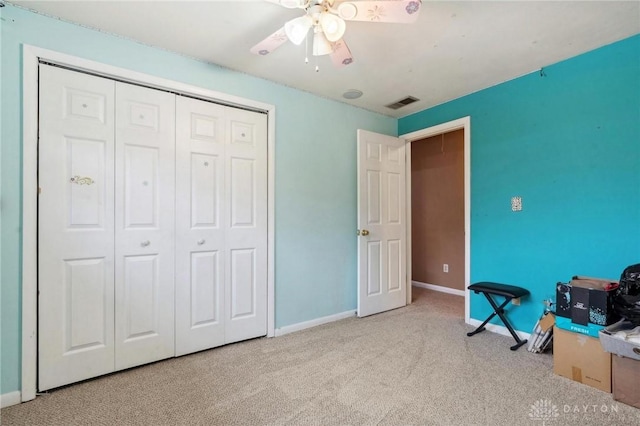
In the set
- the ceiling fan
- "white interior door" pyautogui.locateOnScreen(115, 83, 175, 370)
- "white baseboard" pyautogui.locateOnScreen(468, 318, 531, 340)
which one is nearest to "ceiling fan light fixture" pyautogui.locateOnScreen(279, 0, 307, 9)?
the ceiling fan

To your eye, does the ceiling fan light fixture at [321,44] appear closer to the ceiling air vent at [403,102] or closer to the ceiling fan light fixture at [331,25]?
the ceiling fan light fixture at [331,25]

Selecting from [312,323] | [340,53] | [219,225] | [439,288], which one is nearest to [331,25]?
[340,53]

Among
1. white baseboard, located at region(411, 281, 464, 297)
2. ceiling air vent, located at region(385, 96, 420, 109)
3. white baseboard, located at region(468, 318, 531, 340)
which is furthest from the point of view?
white baseboard, located at region(411, 281, 464, 297)

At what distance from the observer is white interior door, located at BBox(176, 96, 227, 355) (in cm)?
238

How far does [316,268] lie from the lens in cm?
310

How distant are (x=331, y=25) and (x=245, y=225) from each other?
1.71 metres

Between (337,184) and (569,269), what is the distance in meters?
2.11

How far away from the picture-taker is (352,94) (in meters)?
3.11

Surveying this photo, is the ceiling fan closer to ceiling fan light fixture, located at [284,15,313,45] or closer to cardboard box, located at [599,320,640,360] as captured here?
ceiling fan light fixture, located at [284,15,313,45]

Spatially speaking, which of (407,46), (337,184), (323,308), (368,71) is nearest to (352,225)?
(337,184)

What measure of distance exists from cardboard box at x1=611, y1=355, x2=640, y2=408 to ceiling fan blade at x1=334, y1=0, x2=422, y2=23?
7.35 feet

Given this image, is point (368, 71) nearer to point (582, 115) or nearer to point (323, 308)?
point (582, 115)

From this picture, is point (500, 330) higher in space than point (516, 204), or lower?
lower

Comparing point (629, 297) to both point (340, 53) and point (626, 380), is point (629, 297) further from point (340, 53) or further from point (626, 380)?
point (340, 53)
